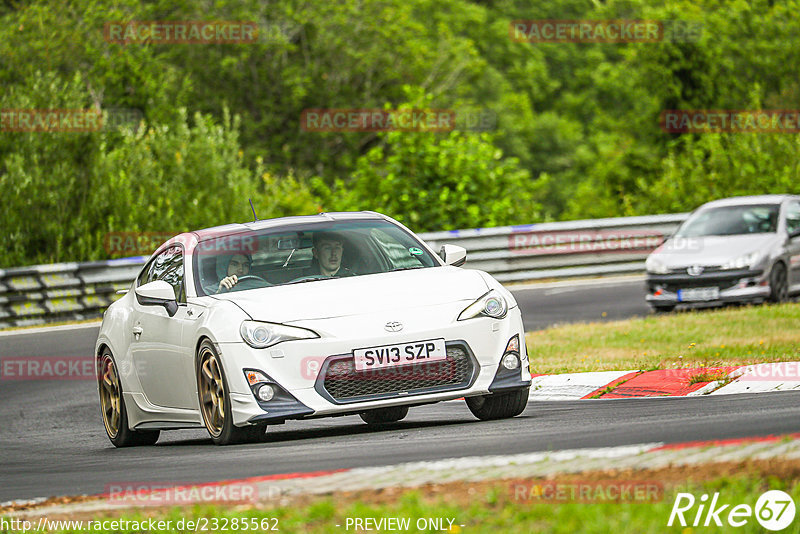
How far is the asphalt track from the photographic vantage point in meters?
7.15

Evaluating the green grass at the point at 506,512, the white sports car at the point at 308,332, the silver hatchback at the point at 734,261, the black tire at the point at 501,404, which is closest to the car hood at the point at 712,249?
the silver hatchback at the point at 734,261

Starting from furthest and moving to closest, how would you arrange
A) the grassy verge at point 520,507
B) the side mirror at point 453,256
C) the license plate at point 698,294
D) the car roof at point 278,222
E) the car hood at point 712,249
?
the car hood at point 712,249 < the license plate at point 698,294 < the car roof at point 278,222 < the side mirror at point 453,256 < the grassy verge at point 520,507

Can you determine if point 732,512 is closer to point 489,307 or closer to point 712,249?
point 489,307

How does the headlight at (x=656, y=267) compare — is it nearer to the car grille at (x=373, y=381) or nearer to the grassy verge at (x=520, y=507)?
the car grille at (x=373, y=381)

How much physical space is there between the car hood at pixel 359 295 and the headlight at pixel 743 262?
10.1 metres

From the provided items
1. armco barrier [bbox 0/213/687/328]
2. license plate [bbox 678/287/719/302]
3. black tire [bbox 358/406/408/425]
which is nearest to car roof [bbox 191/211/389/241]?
black tire [bbox 358/406/408/425]

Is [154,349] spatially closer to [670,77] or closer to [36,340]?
[36,340]

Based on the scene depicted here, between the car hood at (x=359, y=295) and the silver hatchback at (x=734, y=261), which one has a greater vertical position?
the car hood at (x=359, y=295)

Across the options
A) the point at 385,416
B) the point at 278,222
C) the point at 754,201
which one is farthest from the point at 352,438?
the point at 754,201

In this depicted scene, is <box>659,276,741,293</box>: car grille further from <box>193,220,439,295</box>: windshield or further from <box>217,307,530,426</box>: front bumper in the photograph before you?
<box>217,307,530,426</box>: front bumper

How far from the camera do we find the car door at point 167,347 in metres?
9.28

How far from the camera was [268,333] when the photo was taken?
27.8 ft

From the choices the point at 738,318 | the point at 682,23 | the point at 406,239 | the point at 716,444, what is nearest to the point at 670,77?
the point at 682,23

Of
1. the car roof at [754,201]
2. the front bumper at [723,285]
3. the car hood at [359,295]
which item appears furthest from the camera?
the car roof at [754,201]
